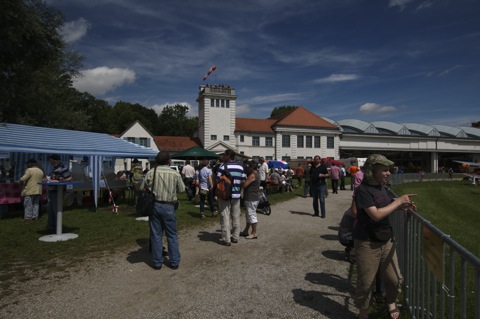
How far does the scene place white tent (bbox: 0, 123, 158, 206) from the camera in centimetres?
1043

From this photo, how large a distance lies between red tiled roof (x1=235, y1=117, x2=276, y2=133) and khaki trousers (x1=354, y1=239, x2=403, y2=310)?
47.0 m

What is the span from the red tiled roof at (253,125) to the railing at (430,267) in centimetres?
4664

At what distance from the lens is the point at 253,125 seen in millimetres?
52656

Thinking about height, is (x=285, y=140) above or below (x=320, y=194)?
above

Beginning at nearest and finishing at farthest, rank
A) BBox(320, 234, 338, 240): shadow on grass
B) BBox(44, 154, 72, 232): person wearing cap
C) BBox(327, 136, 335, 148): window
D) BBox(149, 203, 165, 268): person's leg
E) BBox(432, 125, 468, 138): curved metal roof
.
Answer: BBox(149, 203, 165, 268): person's leg, BBox(320, 234, 338, 240): shadow on grass, BBox(44, 154, 72, 232): person wearing cap, BBox(327, 136, 335, 148): window, BBox(432, 125, 468, 138): curved metal roof

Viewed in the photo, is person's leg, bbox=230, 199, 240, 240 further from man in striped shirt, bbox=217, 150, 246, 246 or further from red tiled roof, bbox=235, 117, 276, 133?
red tiled roof, bbox=235, 117, 276, 133

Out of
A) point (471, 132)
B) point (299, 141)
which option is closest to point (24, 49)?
point (299, 141)

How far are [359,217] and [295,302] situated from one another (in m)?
1.61

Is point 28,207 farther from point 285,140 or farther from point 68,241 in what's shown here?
point 285,140

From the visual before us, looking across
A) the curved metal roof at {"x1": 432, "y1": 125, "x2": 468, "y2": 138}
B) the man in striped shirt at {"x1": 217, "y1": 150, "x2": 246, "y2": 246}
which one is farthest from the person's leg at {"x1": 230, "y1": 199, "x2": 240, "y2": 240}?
the curved metal roof at {"x1": 432, "y1": 125, "x2": 468, "y2": 138}

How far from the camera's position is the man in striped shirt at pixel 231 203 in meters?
7.07

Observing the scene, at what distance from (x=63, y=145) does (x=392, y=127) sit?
64.3m

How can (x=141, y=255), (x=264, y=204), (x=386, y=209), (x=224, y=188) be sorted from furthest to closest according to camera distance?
(x=264, y=204) → (x=224, y=188) → (x=141, y=255) → (x=386, y=209)

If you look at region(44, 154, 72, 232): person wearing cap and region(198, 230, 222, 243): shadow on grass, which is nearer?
region(198, 230, 222, 243): shadow on grass
